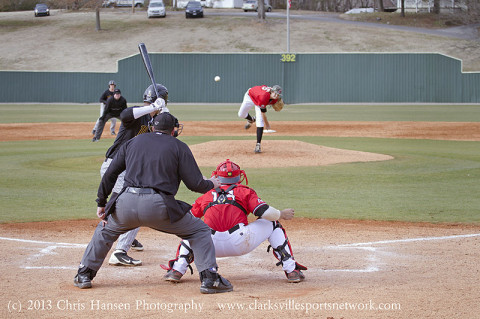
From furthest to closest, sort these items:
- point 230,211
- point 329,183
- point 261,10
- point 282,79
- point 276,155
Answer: point 261,10 → point 282,79 → point 276,155 → point 329,183 → point 230,211

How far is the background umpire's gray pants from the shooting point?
5.89 m

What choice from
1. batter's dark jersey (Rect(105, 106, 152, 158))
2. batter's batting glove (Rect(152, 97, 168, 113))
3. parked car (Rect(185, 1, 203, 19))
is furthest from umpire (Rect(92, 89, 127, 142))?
parked car (Rect(185, 1, 203, 19))

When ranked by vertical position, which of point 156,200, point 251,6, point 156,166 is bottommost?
point 156,200

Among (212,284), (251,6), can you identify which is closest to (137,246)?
(212,284)

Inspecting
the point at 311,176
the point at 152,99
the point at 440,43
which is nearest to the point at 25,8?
the point at 440,43

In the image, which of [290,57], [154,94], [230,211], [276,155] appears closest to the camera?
[230,211]

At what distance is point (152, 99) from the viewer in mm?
7215

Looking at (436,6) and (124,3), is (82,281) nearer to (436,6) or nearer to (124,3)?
(436,6)

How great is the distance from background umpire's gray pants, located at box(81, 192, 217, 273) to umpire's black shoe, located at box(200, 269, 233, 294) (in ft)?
0.23

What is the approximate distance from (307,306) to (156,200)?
64.1 inches

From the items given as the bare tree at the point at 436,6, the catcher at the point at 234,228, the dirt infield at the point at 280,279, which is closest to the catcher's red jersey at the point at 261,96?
the dirt infield at the point at 280,279

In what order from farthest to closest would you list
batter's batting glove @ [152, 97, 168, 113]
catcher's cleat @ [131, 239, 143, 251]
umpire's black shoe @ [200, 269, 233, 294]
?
catcher's cleat @ [131, 239, 143, 251], batter's batting glove @ [152, 97, 168, 113], umpire's black shoe @ [200, 269, 233, 294]

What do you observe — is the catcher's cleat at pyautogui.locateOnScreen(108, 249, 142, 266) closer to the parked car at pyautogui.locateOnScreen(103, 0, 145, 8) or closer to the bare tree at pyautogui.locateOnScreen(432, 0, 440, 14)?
the bare tree at pyautogui.locateOnScreen(432, 0, 440, 14)

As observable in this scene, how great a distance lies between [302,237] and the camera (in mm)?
8961
